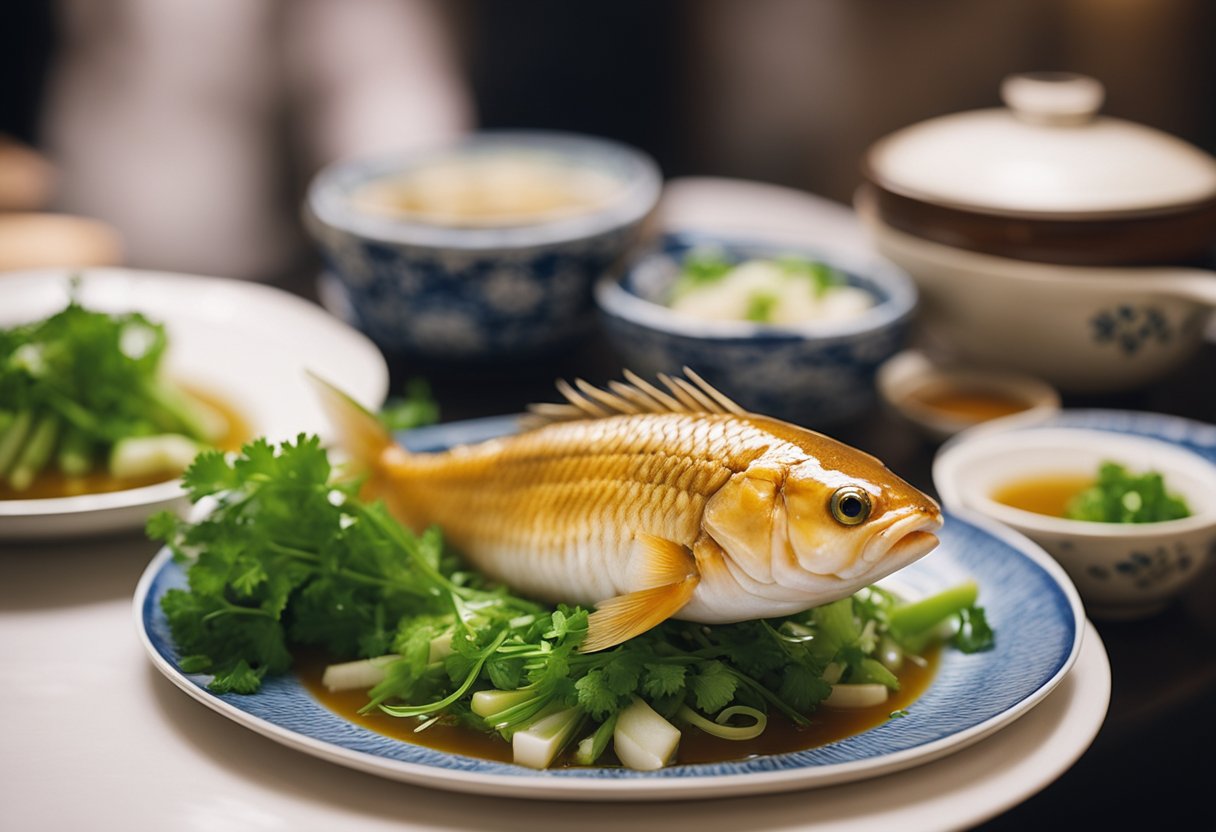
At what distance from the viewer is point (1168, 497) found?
1.63 meters

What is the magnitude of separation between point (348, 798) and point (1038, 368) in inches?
57.6

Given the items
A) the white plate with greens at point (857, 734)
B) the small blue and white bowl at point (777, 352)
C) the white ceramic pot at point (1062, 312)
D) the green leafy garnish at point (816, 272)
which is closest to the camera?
the white plate with greens at point (857, 734)

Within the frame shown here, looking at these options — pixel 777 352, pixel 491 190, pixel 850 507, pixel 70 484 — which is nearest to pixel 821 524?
pixel 850 507

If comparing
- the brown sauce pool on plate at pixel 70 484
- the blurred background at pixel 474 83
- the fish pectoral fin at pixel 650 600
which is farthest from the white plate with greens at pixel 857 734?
the blurred background at pixel 474 83

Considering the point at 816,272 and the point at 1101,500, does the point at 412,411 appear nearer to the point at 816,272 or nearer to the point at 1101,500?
the point at 816,272

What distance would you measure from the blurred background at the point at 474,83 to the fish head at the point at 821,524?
81.9 inches

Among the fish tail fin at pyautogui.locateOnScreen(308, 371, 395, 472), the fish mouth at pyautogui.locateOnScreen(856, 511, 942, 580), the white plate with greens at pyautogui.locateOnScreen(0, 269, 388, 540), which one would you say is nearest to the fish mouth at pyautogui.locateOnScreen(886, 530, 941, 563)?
the fish mouth at pyautogui.locateOnScreen(856, 511, 942, 580)

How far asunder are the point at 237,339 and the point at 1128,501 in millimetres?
1527

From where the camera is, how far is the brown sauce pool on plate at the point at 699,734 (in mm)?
1255

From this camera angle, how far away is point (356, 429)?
164cm

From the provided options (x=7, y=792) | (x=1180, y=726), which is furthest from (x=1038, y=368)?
(x=7, y=792)

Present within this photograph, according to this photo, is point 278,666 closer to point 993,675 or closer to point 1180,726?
point 993,675

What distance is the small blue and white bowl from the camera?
76.9 inches

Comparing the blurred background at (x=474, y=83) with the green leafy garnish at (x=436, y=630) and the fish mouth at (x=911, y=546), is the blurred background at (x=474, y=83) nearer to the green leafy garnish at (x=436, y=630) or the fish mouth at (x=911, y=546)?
the green leafy garnish at (x=436, y=630)
